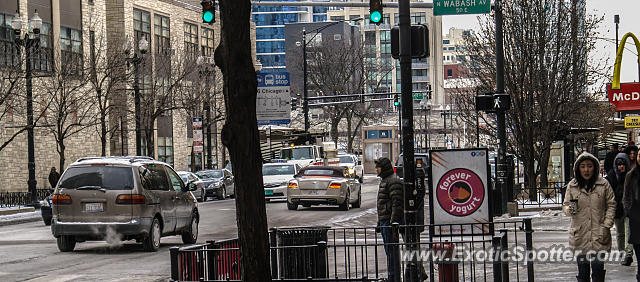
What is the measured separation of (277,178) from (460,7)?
730 inches

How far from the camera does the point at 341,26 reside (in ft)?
501

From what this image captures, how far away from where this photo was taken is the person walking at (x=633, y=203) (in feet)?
42.1

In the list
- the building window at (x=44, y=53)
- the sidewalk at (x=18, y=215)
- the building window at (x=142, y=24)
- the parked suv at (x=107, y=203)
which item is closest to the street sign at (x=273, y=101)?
the building window at (x=44, y=53)

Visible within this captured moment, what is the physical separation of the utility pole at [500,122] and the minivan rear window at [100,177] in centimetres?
1115

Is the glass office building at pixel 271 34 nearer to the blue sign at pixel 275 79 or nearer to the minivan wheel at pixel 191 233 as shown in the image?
the blue sign at pixel 275 79

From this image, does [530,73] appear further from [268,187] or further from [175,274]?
[175,274]

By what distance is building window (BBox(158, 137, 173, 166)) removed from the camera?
6912 centimetres

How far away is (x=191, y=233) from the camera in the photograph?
873 inches

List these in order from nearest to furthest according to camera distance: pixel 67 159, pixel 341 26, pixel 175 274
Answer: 1. pixel 175 274
2. pixel 67 159
3. pixel 341 26

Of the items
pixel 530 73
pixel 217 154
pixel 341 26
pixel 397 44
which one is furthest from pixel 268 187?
pixel 341 26

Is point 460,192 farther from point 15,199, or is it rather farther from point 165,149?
point 165,149

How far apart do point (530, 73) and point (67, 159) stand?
31455mm

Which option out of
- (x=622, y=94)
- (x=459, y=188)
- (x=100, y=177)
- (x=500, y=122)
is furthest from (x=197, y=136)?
(x=459, y=188)

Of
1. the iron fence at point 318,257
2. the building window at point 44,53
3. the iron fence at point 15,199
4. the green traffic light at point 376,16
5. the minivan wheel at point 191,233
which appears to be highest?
the building window at point 44,53
